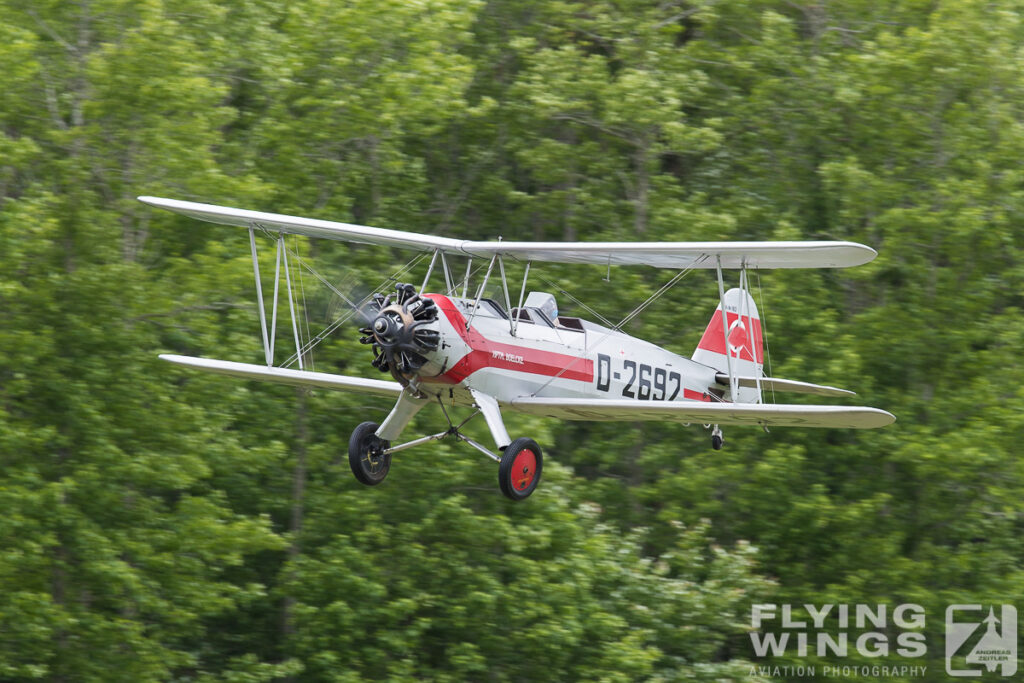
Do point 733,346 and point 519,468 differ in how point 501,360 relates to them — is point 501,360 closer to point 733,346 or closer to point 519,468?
point 519,468

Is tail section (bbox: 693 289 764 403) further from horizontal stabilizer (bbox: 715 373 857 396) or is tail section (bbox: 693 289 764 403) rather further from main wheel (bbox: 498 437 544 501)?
main wheel (bbox: 498 437 544 501)

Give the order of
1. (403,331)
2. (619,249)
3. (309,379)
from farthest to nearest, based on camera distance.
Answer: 1. (309,379)
2. (619,249)
3. (403,331)

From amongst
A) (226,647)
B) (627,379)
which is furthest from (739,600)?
(627,379)

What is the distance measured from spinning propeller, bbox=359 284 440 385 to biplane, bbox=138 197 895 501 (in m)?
0.01

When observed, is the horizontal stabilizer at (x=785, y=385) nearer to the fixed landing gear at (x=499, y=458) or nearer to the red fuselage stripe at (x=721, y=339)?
Result: the red fuselage stripe at (x=721, y=339)

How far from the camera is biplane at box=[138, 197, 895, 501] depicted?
39.8ft

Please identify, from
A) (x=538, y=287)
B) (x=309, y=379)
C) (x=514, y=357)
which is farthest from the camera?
(x=538, y=287)

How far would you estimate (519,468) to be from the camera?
12.4 meters

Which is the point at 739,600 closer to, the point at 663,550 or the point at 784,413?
the point at 663,550

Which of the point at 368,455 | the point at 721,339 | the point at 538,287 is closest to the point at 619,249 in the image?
the point at 368,455

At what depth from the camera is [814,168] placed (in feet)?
90.7

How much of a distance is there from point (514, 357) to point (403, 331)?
1.36 meters

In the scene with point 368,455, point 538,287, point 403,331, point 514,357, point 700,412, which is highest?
point 403,331

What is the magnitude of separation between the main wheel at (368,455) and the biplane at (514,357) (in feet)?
0.04
